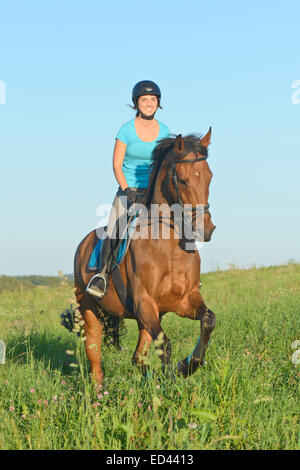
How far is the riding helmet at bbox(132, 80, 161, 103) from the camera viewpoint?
7012 millimetres

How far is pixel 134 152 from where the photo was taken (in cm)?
700

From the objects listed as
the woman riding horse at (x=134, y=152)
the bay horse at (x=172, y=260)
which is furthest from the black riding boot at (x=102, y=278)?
the bay horse at (x=172, y=260)

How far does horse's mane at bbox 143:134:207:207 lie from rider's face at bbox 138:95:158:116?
28.5 inches

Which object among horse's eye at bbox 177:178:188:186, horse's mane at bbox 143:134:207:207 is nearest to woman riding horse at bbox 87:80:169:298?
horse's mane at bbox 143:134:207:207

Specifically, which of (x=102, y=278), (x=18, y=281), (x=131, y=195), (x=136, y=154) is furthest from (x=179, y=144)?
(x=18, y=281)

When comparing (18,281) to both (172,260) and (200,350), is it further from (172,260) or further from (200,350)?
(200,350)

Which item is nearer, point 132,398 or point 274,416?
point 274,416

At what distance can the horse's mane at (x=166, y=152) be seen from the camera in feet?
19.6

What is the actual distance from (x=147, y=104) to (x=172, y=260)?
7.57 ft

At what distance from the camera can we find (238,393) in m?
4.97

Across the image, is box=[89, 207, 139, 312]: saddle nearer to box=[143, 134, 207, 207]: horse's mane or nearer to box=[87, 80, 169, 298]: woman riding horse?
box=[87, 80, 169, 298]: woman riding horse
